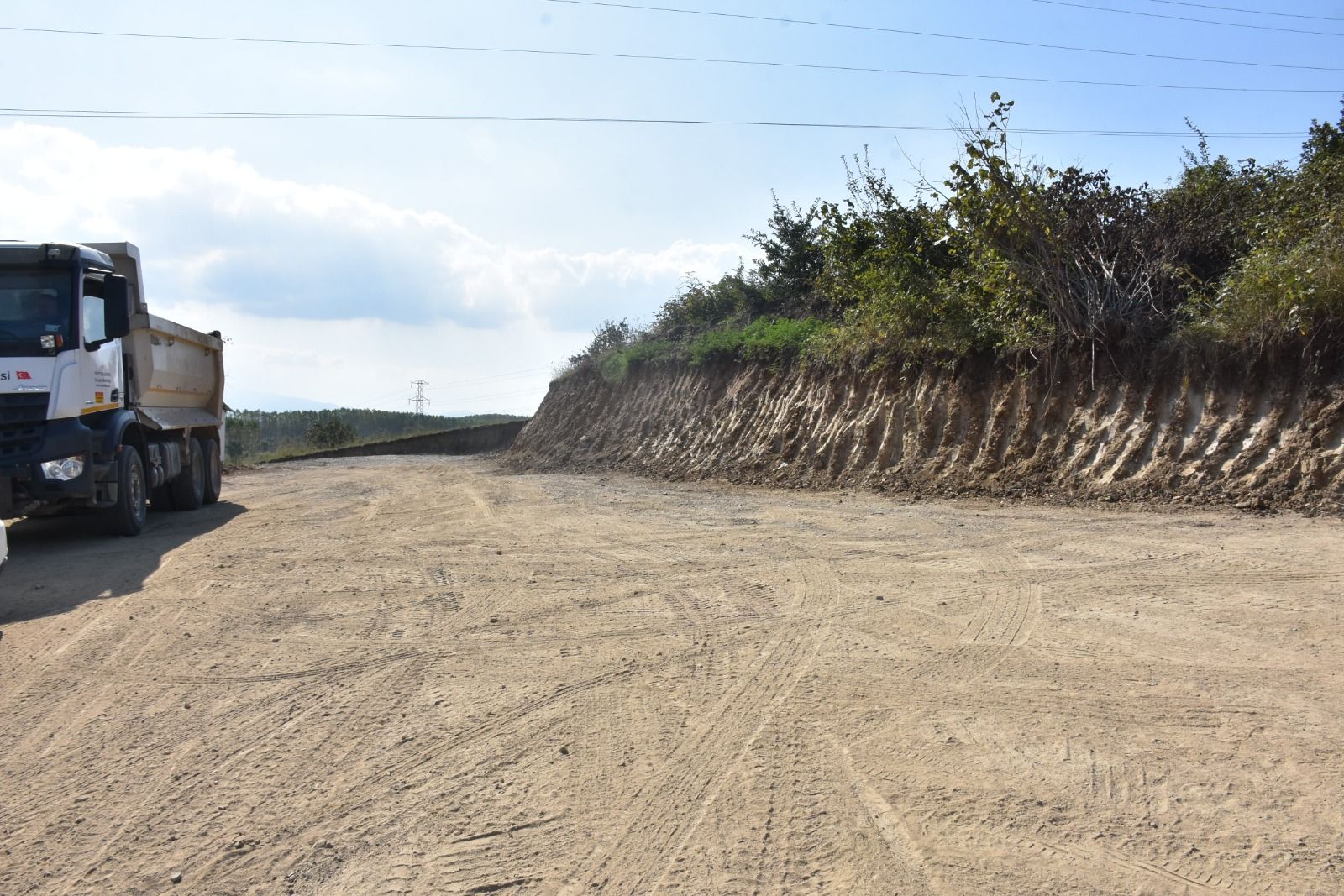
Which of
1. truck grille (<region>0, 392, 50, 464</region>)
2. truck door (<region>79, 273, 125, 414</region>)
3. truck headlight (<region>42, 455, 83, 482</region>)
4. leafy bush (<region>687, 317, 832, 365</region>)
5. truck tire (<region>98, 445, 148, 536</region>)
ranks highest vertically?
leafy bush (<region>687, 317, 832, 365</region>)

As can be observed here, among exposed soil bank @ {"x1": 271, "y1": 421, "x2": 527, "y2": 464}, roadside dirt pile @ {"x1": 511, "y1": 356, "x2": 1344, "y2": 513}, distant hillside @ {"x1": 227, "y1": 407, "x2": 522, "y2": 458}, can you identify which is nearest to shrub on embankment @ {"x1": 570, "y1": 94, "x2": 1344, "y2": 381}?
roadside dirt pile @ {"x1": 511, "y1": 356, "x2": 1344, "y2": 513}

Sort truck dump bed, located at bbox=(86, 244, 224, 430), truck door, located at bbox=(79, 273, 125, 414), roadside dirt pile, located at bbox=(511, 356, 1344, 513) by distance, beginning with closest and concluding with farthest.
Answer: truck door, located at bbox=(79, 273, 125, 414), roadside dirt pile, located at bbox=(511, 356, 1344, 513), truck dump bed, located at bbox=(86, 244, 224, 430)

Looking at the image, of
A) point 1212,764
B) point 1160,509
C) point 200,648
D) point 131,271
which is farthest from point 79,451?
point 1160,509

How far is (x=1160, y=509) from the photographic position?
10492 millimetres

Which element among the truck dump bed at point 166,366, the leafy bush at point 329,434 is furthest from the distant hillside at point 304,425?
the truck dump bed at point 166,366

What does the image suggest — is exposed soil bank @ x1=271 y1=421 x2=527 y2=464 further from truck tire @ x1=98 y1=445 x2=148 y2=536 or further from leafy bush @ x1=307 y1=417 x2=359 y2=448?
truck tire @ x1=98 y1=445 x2=148 y2=536

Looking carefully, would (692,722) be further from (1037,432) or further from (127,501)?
(1037,432)

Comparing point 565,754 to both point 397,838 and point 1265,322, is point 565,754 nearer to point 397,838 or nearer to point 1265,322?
point 397,838

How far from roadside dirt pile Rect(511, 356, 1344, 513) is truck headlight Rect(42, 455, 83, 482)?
10.5 metres

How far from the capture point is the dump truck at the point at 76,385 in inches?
377

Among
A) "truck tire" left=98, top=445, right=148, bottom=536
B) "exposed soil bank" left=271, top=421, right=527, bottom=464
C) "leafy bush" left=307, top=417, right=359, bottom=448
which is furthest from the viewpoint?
"leafy bush" left=307, top=417, right=359, bottom=448

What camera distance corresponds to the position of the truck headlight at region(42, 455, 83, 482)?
9.67 m

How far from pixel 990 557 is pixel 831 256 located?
12.4 meters

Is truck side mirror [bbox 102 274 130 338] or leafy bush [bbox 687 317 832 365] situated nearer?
truck side mirror [bbox 102 274 130 338]
